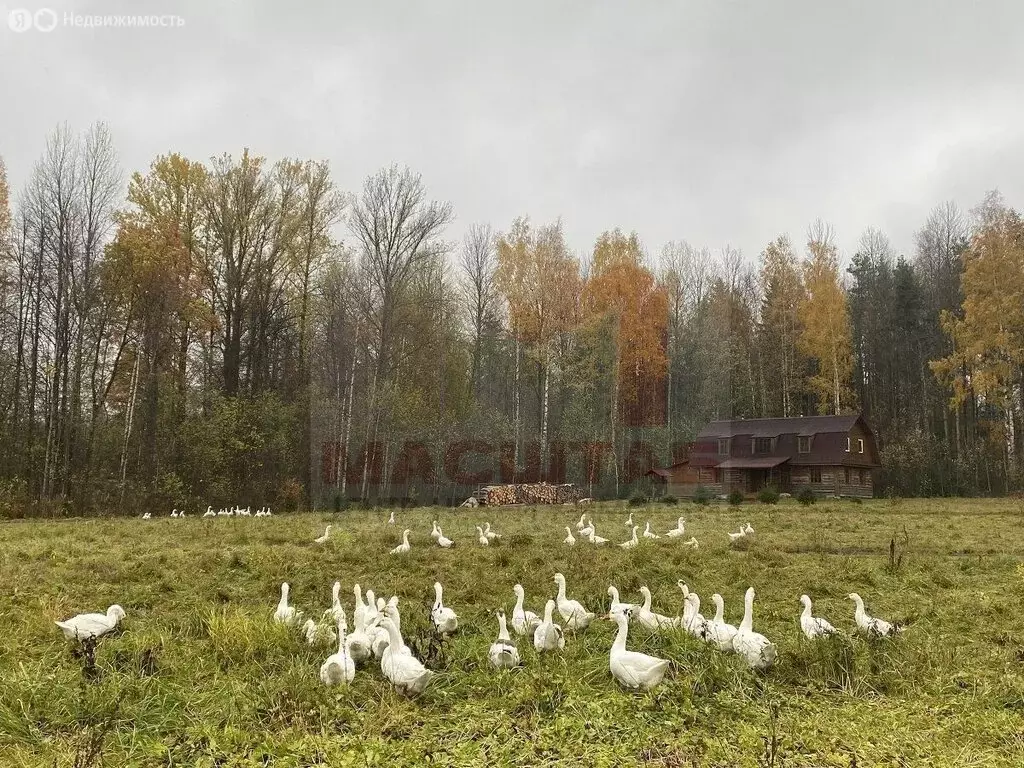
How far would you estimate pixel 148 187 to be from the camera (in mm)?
33625

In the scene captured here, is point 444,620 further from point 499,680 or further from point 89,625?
point 89,625

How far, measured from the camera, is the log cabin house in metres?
38.1

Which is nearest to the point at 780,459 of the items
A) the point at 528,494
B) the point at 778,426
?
the point at 778,426

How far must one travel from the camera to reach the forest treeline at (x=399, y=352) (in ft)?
94.8

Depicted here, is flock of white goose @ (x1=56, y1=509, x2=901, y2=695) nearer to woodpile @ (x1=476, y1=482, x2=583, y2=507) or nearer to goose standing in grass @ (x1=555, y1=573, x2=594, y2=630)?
goose standing in grass @ (x1=555, y1=573, x2=594, y2=630)

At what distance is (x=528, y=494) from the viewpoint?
106ft

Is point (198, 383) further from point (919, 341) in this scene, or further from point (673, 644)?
point (919, 341)

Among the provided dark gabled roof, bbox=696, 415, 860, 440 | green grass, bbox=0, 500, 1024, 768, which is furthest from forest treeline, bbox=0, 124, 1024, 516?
green grass, bbox=0, 500, 1024, 768

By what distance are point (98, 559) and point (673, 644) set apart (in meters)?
9.75

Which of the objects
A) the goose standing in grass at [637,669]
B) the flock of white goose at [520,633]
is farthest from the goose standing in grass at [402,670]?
the goose standing in grass at [637,669]

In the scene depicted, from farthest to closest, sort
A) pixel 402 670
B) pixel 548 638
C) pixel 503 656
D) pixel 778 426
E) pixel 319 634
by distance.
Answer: pixel 778 426
pixel 319 634
pixel 548 638
pixel 503 656
pixel 402 670

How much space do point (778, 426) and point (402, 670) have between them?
38.3 metres

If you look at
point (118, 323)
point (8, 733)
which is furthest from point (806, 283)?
point (8, 733)

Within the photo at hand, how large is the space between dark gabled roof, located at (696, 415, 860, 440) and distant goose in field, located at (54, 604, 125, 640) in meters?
37.2
